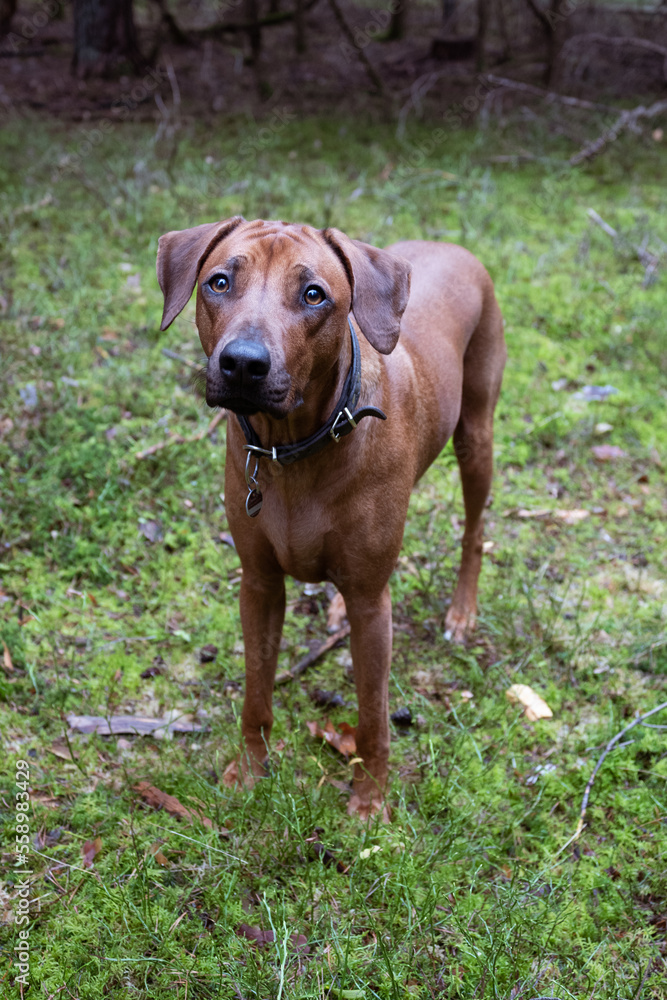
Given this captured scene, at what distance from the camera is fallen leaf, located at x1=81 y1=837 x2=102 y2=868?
254 cm

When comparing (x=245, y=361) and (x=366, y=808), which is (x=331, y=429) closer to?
(x=245, y=361)

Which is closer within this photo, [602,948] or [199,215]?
[602,948]

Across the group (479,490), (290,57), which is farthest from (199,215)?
(290,57)

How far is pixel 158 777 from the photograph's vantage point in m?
2.79

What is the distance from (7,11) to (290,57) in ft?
15.5

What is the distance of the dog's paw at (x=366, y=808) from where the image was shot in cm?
274

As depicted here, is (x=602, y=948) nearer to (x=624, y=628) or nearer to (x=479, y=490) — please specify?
(x=624, y=628)

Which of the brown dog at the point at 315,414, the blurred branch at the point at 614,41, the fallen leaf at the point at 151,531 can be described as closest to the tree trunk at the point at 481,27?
the blurred branch at the point at 614,41

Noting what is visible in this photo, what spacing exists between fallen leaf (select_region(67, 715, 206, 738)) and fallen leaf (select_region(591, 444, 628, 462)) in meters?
2.98

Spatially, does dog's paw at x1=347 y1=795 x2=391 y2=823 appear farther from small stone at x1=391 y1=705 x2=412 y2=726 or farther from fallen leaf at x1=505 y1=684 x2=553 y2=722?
fallen leaf at x1=505 y1=684 x2=553 y2=722

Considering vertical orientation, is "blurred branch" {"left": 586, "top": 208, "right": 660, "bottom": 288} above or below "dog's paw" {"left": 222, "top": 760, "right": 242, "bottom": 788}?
above

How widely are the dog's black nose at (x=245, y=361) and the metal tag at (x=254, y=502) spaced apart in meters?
0.51

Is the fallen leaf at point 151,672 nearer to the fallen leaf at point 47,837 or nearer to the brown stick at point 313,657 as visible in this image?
the brown stick at point 313,657

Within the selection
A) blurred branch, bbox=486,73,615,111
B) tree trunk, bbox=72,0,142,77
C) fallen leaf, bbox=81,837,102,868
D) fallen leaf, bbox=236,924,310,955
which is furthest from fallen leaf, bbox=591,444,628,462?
tree trunk, bbox=72,0,142,77
